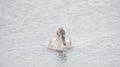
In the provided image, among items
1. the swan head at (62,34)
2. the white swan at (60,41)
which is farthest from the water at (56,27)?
the swan head at (62,34)

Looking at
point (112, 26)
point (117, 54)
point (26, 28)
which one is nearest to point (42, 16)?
point (26, 28)

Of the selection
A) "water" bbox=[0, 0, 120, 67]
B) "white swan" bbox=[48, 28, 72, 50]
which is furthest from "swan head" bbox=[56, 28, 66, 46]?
"water" bbox=[0, 0, 120, 67]

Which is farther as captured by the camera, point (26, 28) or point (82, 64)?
point (26, 28)

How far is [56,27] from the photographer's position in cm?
3222

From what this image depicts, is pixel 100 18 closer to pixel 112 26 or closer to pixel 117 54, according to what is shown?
pixel 112 26

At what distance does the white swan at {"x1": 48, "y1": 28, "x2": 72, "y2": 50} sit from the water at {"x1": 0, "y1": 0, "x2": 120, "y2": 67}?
289 millimetres

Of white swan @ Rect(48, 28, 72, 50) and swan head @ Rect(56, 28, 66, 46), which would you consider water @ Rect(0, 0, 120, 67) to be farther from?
swan head @ Rect(56, 28, 66, 46)

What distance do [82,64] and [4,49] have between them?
390cm

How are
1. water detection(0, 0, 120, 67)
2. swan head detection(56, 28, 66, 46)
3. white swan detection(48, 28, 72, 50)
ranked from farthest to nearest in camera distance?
swan head detection(56, 28, 66, 46) → white swan detection(48, 28, 72, 50) → water detection(0, 0, 120, 67)

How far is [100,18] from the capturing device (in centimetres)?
3319

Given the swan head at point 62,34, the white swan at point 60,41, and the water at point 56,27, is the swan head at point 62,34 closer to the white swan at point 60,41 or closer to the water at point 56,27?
the white swan at point 60,41

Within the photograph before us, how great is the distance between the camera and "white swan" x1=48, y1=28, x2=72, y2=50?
30453 mm

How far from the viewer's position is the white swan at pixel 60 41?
30.5 metres

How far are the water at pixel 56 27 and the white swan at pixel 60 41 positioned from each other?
0.29 metres
